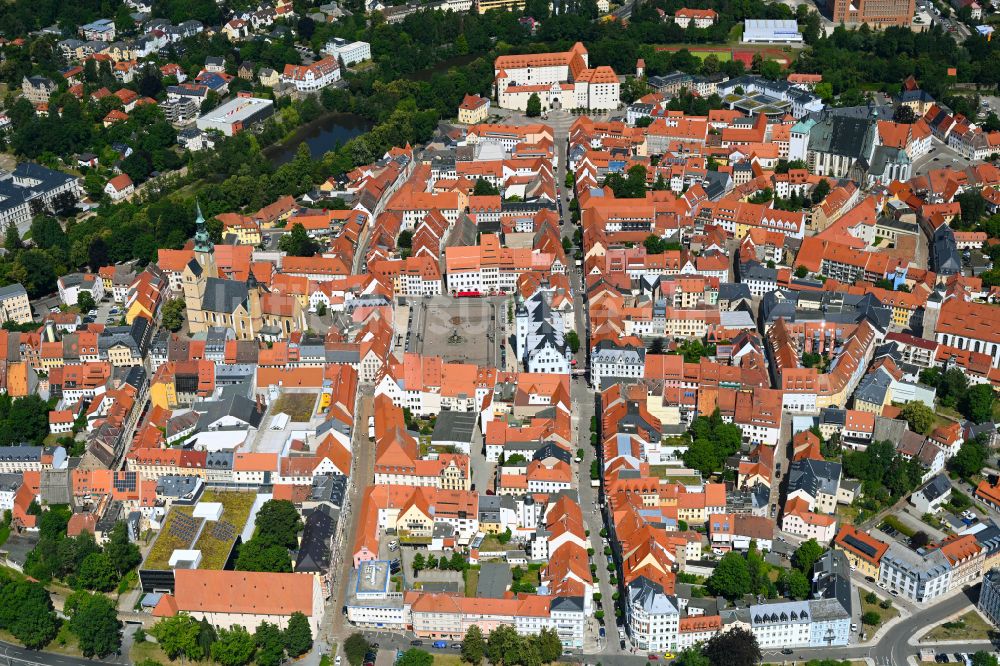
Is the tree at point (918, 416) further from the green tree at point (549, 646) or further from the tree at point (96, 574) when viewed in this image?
the tree at point (96, 574)

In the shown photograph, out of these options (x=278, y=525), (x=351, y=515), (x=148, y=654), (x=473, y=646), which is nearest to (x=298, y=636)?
(x=278, y=525)

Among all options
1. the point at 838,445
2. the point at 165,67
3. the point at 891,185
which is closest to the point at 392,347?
the point at 838,445

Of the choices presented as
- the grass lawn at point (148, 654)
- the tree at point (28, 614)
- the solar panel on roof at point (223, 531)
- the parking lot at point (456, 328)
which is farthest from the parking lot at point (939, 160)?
the tree at point (28, 614)

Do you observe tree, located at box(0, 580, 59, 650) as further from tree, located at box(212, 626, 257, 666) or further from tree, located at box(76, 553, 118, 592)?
tree, located at box(212, 626, 257, 666)

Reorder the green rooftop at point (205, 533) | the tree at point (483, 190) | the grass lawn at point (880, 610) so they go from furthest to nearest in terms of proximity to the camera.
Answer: the tree at point (483, 190), the green rooftop at point (205, 533), the grass lawn at point (880, 610)

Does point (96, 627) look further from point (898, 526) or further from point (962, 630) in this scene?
point (962, 630)

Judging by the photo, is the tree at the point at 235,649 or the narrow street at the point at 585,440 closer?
the tree at the point at 235,649

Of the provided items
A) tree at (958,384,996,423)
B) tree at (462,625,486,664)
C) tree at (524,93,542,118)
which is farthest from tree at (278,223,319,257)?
tree at (958,384,996,423)
